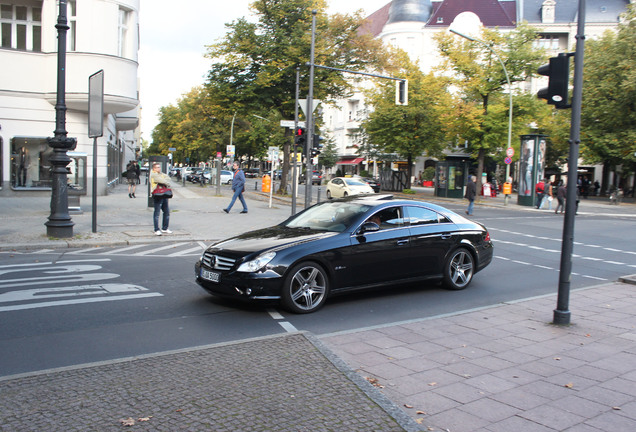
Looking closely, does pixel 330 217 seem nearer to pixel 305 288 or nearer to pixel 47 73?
pixel 305 288

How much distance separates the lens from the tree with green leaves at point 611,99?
39.8 m

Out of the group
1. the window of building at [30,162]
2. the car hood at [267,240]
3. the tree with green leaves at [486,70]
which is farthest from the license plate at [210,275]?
the tree with green leaves at [486,70]

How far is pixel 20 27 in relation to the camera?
23.9 meters

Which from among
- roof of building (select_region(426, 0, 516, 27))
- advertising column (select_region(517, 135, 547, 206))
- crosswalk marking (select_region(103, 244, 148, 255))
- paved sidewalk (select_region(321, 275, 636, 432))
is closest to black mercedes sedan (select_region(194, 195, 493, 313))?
paved sidewalk (select_region(321, 275, 636, 432))

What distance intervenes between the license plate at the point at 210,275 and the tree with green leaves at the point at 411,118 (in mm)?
36061

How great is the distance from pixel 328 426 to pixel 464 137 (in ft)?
120

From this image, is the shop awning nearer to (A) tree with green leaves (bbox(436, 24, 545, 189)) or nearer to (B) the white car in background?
(A) tree with green leaves (bbox(436, 24, 545, 189))

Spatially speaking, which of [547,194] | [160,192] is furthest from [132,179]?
[547,194]

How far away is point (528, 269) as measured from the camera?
36.0 feet

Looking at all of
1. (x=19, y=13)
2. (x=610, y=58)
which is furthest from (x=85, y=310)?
(x=610, y=58)

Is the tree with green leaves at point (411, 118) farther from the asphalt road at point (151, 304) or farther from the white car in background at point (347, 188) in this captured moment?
the asphalt road at point (151, 304)

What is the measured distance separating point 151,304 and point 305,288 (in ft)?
6.61

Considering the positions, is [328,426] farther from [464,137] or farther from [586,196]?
[586,196]

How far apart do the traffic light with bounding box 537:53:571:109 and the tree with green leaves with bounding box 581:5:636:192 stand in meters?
37.0
